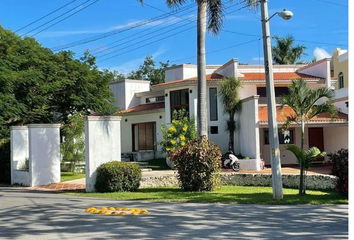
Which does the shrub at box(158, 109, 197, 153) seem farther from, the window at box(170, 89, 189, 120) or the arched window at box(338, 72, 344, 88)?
the arched window at box(338, 72, 344, 88)

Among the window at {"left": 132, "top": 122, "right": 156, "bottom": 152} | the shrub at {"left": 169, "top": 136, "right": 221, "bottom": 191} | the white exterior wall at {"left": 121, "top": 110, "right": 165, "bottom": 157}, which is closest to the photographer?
the shrub at {"left": 169, "top": 136, "right": 221, "bottom": 191}

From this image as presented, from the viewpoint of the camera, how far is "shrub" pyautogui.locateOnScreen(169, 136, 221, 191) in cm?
1639

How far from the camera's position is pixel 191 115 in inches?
1071

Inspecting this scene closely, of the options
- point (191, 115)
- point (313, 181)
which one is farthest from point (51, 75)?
point (313, 181)

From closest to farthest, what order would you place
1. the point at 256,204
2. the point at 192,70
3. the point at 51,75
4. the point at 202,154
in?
the point at 256,204 < the point at 202,154 < the point at 51,75 < the point at 192,70

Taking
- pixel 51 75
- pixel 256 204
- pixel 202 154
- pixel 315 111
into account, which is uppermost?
pixel 51 75

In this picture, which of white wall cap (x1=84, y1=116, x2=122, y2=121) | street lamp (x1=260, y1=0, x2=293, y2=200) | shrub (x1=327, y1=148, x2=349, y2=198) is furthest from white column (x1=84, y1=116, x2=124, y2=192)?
shrub (x1=327, y1=148, x2=349, y2=198)

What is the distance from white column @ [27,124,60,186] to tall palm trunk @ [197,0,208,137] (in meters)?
7.53

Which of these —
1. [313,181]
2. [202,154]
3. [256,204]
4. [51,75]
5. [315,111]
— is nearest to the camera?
[256,204]

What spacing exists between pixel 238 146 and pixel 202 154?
10703 millimetres

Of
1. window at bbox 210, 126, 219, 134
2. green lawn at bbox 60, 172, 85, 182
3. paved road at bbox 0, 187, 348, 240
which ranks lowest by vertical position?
paved road at bbox 0, 187, 348, 240

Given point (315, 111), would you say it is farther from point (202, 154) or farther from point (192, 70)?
point (192, 70)

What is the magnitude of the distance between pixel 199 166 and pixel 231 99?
1004 cm

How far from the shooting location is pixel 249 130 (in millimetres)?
24797
